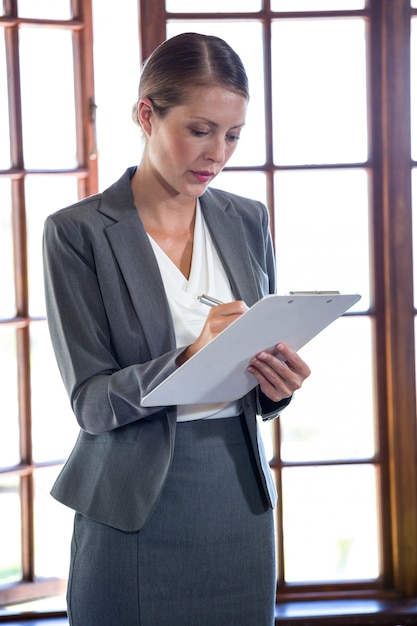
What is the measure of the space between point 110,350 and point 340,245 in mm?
1363

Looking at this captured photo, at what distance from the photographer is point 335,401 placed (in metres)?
2.75

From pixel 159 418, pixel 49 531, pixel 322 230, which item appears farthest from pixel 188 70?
pixel 49 531

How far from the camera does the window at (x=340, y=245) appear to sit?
266 centimetres

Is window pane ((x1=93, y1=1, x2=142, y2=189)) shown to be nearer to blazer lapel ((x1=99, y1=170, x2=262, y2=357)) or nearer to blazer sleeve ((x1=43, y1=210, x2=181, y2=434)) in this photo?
blazer lapel ((x1=99, y1=170, x2=262, y2=357))

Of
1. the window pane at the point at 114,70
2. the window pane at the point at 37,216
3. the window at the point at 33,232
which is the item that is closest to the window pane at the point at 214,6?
the window pane at the point at 114,70

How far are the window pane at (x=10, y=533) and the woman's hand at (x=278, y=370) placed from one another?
138 centimetres

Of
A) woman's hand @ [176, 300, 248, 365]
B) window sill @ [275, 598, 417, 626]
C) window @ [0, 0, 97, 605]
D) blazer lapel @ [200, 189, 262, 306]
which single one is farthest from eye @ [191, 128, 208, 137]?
window sill @ [275, 598, 417, 626]

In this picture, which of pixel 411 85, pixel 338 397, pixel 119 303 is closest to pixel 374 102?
pixel 411 85

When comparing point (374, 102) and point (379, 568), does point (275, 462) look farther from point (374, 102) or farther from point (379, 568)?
point (374, 102)

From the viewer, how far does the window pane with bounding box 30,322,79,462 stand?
2.61 m

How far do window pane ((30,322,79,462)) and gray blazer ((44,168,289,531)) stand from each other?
108 centimetres

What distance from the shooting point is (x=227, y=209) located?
5.67 feet

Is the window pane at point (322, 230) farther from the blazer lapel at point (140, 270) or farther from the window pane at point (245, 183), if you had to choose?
the blazer lapel at point (140, 270)

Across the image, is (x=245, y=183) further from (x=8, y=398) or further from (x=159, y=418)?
(x=159, y=418)
